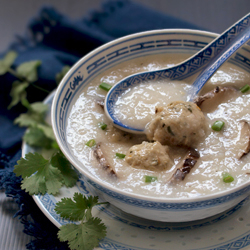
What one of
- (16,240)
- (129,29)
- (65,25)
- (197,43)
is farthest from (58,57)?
(16,240)

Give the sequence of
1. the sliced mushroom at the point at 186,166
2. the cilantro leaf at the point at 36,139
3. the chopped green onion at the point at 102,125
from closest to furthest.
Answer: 1. the sliced mushroom at the point at 186,166
2. the chopped green onion at the point at 102,125
3. the cilantro leaf at the point at 36,139

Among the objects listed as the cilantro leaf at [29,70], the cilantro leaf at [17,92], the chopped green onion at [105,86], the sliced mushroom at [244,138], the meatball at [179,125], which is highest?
the sliced mushroom at [244,138]

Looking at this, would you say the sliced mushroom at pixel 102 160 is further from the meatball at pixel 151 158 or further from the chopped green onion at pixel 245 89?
the chopped green onion at pixel 245 89

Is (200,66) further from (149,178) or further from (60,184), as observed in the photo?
(60,184)

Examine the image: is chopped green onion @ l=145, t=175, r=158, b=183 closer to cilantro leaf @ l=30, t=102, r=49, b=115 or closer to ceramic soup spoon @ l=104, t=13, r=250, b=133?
ceramic soup spoon @ l=104, t=13, r=250, b=133

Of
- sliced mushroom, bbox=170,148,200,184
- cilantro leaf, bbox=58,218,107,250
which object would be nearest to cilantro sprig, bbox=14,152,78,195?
cilantro leaf, bbox=58,218,107,250

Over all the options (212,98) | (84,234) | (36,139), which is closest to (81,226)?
(84,234)

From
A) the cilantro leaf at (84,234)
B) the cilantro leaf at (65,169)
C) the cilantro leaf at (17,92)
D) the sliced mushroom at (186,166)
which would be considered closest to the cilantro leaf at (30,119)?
the cilantro leaf at (17,92)
